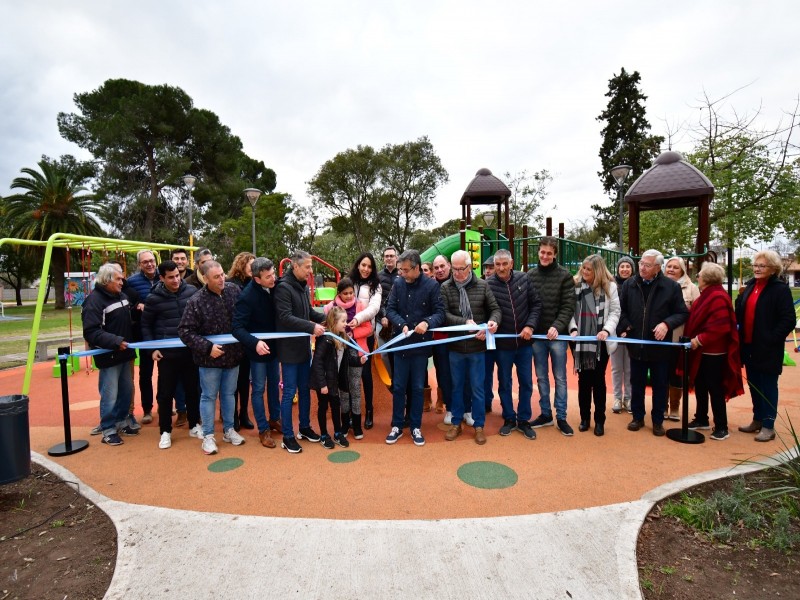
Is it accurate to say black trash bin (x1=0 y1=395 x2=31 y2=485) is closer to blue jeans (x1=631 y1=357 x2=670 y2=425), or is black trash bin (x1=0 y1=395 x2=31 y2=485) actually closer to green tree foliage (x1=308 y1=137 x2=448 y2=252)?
blue jeans (x1=631 y1=357 x2=670 y2=425)

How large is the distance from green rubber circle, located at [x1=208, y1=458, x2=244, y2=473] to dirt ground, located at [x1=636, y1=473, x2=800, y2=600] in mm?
3411

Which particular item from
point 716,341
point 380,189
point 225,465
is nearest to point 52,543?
point 225,465

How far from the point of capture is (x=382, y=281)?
5918 millimetres

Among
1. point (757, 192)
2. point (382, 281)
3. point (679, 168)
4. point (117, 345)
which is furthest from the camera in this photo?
point (757, 192)

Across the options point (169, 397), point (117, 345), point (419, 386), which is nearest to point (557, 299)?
point (419, 386)

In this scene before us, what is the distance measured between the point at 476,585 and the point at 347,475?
5.77 ft

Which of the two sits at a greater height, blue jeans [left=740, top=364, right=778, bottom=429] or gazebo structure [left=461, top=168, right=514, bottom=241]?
gazebo structure [left=461, top=168, right=514, bottom=241]

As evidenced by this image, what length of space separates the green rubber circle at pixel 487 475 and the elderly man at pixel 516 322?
892 millimetres

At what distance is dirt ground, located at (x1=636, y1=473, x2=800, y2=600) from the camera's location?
251 cm

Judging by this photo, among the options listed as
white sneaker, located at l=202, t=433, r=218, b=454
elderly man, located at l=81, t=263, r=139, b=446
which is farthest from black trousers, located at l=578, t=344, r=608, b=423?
elderly man, located at l=81, t=263, r=139, b=446

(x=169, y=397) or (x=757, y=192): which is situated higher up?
(x=757, y=192)

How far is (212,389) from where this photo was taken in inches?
185

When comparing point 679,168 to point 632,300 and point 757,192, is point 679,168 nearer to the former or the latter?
point 632,300

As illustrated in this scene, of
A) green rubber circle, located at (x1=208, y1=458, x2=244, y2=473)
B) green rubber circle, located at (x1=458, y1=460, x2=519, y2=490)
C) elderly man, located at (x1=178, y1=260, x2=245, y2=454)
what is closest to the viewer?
green rubber circle, located at (x1=458, y1=460, x2=519, y2=490)
